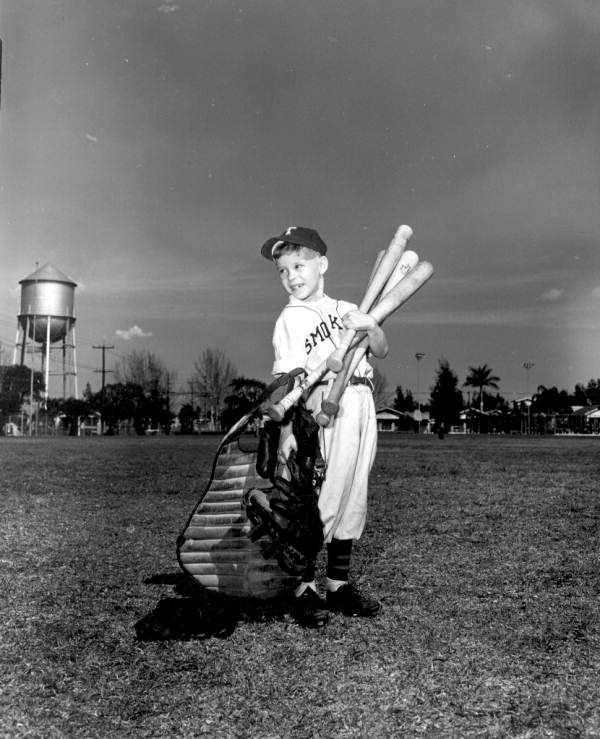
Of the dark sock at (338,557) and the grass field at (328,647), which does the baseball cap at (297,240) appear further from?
the grass field at (328,647)

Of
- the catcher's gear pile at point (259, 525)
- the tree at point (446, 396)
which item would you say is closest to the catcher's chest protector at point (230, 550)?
the catcher's gear pile at point (259, 525)

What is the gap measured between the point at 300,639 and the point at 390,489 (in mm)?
6912

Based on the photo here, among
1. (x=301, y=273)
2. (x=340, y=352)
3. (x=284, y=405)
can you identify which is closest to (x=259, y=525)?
(x=284, y=405)

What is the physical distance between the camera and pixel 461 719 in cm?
217

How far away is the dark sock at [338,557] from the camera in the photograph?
3.51 metres

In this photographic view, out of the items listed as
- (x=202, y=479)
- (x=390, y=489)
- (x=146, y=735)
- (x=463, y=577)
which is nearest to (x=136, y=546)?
(x=463, y=577)

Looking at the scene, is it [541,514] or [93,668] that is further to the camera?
[541,514]

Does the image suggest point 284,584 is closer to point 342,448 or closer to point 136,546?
point 342,448

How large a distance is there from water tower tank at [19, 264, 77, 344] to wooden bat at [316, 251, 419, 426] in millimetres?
46091

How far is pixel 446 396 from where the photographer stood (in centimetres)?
7600

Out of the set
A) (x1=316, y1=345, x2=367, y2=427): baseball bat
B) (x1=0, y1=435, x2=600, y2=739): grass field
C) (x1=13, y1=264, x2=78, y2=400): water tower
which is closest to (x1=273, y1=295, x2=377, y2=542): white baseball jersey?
(x1=316, y1=345, x2=367, y2=427): baseball bat

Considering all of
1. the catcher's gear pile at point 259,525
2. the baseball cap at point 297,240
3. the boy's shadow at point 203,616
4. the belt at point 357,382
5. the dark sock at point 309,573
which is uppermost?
the baseball cap at point 297,240

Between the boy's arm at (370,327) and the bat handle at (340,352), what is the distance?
29 millimetres

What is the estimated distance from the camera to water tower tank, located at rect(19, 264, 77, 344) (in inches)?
1850
